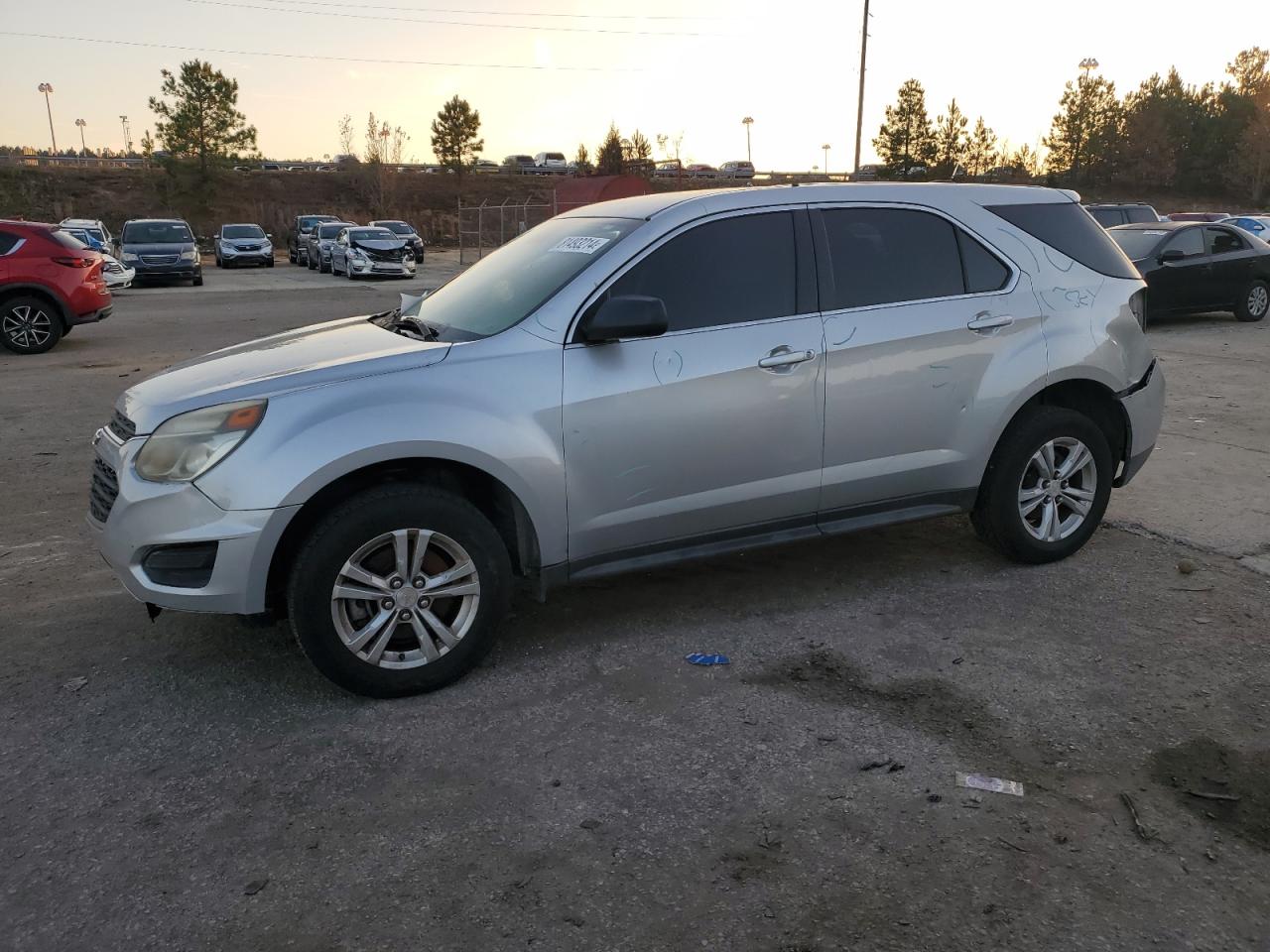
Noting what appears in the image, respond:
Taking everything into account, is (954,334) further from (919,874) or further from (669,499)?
(919,874)

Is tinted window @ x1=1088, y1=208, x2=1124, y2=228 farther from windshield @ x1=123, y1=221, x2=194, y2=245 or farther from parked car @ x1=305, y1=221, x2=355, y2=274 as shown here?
windshield @ x1=123, y1=221, x2=194, y2=245

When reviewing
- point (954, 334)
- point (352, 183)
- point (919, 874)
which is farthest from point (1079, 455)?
point (352, 183)

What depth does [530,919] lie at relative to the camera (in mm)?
2584

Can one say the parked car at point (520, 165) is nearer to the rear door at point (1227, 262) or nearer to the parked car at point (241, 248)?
the parked car at point (241, 248)

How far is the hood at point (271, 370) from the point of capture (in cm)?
368

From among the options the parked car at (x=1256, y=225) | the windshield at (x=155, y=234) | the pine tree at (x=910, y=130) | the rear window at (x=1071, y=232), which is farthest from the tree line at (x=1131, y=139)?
the rear window at (x=1071, y=232)

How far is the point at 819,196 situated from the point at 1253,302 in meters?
14.4

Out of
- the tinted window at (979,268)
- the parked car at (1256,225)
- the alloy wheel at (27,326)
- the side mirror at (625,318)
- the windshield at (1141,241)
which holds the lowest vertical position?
the alloy wheel at (27,326)

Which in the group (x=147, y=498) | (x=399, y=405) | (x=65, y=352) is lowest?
(x=65, y=352)

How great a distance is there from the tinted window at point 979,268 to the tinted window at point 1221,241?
12.7 m

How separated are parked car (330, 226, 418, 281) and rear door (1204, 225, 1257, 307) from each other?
68.9 feet

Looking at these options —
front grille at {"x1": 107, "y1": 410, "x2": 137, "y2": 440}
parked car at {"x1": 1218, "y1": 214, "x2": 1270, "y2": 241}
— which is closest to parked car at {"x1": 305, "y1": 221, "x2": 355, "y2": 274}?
parked car at {"x1": 1218, "y1": 214, "x2": 1270, "y2": 241}

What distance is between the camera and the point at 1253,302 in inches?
620

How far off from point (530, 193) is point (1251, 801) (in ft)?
241
